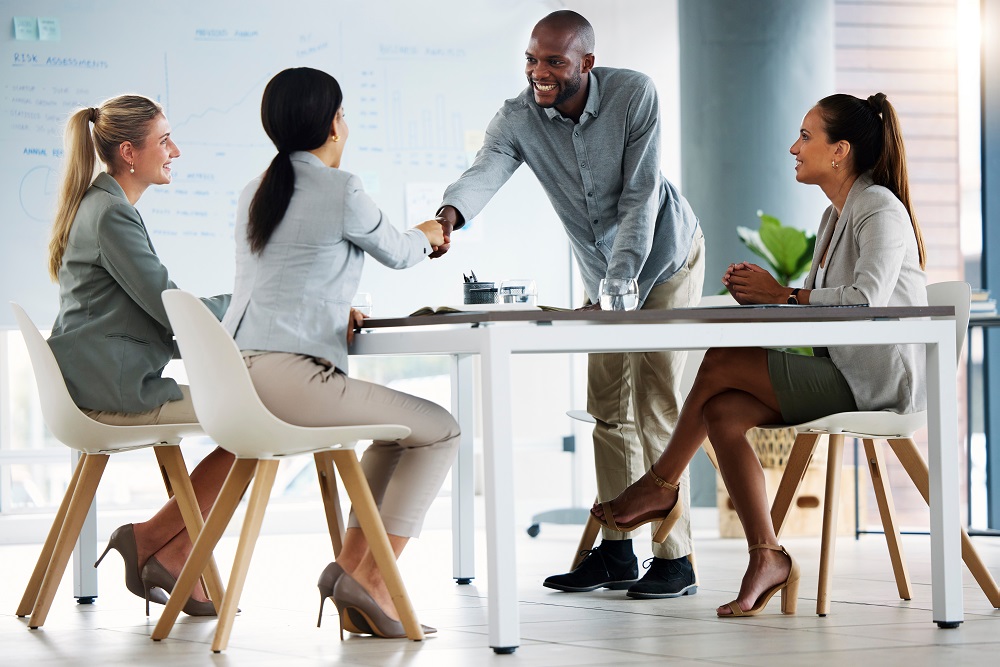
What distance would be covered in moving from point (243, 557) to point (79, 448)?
2.19 ft

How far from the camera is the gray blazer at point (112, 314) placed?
2820 millimetres

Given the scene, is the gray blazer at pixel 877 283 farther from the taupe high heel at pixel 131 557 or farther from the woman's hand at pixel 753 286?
the taupe high heel at pixel 131 557

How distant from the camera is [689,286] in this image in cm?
328

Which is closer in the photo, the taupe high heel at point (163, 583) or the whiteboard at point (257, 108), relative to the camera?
the taupe high heel at point (163, 583)

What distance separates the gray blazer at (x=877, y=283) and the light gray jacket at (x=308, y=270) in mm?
982

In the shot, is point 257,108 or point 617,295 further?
point 257,108

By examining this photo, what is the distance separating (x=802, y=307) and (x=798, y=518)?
2.27m

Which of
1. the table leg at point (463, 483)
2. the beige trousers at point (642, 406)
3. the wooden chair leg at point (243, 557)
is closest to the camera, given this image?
the wooden chair leg at point (243, 557)

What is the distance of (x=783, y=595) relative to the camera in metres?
2.80

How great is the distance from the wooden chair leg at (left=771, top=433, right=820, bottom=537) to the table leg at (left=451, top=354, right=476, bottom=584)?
2.88 feet

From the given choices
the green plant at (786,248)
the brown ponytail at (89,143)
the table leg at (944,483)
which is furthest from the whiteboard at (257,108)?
the table leg at (944,483)

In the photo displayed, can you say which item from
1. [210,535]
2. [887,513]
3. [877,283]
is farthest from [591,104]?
[210,535]

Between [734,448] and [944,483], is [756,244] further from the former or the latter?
[944,483]

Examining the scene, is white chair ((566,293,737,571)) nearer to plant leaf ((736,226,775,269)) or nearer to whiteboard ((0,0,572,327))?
plant leaf ((736,226,775,269))
